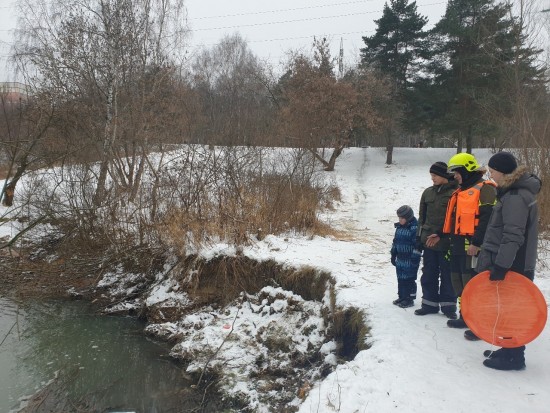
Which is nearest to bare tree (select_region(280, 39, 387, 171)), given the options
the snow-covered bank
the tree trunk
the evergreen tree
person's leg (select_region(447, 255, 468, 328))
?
the tree trunk

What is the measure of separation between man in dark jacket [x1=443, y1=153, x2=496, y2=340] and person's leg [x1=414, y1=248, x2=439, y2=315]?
0.35 meters

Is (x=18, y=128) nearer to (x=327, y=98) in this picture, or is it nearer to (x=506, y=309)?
(x=506, y=309)

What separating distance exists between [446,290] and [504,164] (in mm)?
1772

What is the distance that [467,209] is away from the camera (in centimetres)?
413

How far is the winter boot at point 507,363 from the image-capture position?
3578 mm

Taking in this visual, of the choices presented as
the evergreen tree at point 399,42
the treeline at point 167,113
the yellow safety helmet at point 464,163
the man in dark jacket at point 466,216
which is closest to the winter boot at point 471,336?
the man in dark jacket at point 466,216

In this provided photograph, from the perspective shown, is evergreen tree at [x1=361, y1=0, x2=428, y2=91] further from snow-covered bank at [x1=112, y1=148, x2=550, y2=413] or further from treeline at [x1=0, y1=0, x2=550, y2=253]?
snow-covered bank at [x1=112, y1=148, x2=550, y2=413]

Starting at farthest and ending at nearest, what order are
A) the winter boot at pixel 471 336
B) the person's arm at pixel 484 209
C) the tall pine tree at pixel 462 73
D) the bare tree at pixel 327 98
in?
the tall pine tree at pixel 462 73
the bare tree at pixel 327 98
the winter boot at pixel 471 336
the person's arm at pixel 484 209

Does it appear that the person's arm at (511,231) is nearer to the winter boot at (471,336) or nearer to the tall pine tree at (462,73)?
the winter boot at (471,336)

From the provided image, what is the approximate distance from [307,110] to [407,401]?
17682mm

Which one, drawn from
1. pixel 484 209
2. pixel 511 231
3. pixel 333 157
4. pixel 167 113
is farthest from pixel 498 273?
pixel 333 157

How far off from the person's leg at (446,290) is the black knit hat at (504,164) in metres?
1.38

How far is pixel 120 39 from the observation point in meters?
13.0

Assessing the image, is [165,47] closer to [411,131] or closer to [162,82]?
[162,82]
